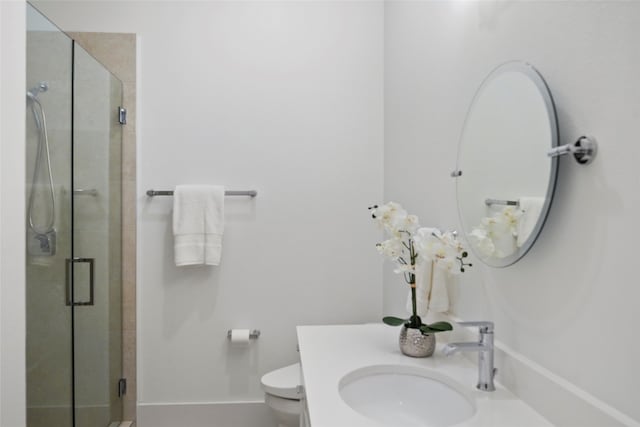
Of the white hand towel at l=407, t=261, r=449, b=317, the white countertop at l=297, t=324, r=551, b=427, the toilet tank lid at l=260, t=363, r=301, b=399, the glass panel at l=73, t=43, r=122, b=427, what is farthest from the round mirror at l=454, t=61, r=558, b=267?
the glass panel at l=73, t=43, r=122, b=427

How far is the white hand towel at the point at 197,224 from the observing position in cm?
238

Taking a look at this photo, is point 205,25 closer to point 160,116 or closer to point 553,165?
point 160,116

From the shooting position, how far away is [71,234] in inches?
72.5

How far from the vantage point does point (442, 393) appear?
1274 mm

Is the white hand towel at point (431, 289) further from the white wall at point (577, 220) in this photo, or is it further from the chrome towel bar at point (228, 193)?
the chrome towel bar at point (228, 193)

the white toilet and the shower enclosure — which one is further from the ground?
the shower enclosure

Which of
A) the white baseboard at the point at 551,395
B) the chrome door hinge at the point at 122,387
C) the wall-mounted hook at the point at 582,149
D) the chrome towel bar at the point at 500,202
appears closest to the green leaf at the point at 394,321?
the white baseboard at the point at 551,395

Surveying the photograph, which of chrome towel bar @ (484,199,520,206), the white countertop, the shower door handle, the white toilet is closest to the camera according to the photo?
the white countertop

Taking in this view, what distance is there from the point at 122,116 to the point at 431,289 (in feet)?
5.99

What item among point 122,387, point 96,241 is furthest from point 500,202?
point 122,387

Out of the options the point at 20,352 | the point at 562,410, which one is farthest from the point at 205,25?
the point at 562,410

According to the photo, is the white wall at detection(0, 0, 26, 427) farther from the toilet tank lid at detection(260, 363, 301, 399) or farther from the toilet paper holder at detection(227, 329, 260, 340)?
the toilet paper holder at detection(227, 329, 260, 340)

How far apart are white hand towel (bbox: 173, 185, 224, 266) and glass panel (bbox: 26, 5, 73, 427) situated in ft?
2.02

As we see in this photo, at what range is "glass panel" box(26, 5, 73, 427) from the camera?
5.01ft
